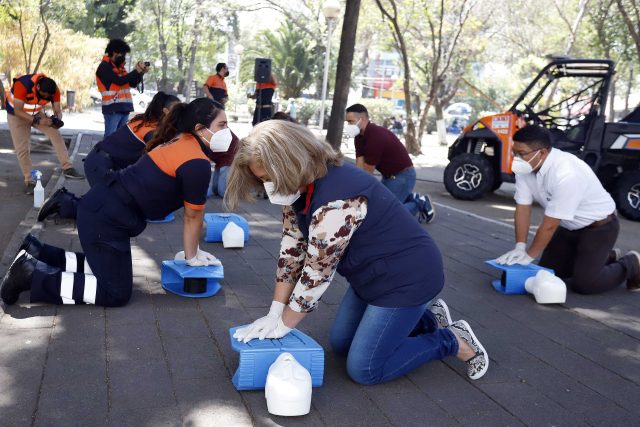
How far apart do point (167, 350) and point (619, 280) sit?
11.4 feet

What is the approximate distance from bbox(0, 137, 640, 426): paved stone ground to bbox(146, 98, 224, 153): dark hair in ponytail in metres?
1.02

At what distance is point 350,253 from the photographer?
3041 mm

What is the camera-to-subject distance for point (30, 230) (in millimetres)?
5875

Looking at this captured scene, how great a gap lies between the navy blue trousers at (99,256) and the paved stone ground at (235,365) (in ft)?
0.36

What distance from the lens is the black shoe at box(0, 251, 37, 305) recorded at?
381cm

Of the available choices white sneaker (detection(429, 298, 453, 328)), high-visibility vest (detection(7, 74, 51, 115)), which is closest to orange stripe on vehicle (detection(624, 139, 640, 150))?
white sneaker (detection(429, 298, 453, 328))

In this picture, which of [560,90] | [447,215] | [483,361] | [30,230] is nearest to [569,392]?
[483,361]

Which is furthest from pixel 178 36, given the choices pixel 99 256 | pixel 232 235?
pixel 99 256

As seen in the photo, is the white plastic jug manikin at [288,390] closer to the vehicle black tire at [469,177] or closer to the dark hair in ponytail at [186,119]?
the dark hair in ponytail at [186,119]

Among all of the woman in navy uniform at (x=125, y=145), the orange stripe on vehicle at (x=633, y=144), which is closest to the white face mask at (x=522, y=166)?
the woman in navy uniform at (x=125, y=145)

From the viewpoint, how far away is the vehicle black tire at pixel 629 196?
9.53 metres

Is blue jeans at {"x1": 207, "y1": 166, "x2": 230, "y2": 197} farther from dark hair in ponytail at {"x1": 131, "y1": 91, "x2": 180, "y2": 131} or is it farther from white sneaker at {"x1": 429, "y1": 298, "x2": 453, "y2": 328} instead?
white sneaker at {"x1": 429, "y1": 298, "x2": 453, "y2": 328}

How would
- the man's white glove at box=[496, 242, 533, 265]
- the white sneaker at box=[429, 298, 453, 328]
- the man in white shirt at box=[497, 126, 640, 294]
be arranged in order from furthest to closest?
the man's white glove at box=[496, 242, 533, 265]
the man in white shirt at box=[497, 126, 640, 294]
the white sneaker at box=[429, 298, 453, 328]

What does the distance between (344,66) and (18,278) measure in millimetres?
7743
